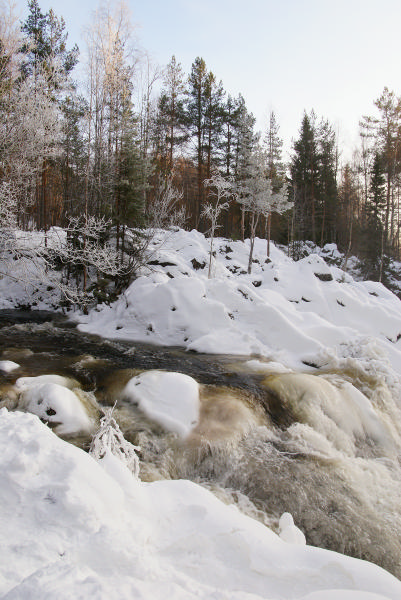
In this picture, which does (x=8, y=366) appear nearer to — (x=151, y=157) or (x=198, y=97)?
(x=151, y=157)

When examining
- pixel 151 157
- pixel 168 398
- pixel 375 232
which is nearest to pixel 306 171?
pixel 375 232

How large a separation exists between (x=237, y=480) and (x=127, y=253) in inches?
495

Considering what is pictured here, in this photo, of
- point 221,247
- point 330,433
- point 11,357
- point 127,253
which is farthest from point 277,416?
point 221,247

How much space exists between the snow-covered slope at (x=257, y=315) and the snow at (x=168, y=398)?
3.62m

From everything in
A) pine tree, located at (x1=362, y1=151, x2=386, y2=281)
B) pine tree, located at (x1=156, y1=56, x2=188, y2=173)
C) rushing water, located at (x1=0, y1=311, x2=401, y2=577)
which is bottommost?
rushing water, located at (x1=0, y1=311, x2=401, y2=577)

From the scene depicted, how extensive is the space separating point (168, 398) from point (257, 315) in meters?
6.13

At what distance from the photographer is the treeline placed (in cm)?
1193

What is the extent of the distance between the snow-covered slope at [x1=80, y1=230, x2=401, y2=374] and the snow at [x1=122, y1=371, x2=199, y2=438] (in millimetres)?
3622

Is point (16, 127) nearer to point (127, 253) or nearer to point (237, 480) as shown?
point (127, 253)

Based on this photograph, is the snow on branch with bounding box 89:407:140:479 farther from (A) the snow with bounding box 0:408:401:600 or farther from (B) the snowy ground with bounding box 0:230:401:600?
(A) the snow with bounding box 0:408:401:600

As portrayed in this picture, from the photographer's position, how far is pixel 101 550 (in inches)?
68.9

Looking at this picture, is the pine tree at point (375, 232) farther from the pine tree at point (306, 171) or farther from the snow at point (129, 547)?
the snow at point (129, 547)

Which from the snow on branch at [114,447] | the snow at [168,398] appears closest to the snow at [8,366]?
the snow at [168,398]

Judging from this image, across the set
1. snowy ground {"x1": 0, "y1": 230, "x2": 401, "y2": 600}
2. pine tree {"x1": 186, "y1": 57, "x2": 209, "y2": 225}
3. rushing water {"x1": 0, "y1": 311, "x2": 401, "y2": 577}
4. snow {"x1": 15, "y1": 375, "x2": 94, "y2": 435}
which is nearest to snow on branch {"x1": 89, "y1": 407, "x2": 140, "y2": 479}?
rushing water {"x1": 0, "y1": 311, "x2": 401, "y2": 577}
